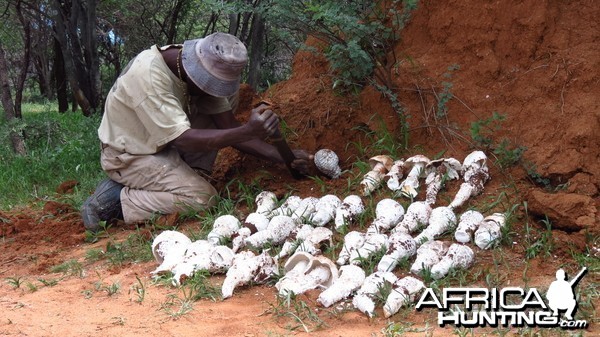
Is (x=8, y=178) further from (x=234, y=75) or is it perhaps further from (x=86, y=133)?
(x=234, y=75)

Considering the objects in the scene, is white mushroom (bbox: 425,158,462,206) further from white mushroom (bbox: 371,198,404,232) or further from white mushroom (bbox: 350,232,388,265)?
white mushroom (bbox: 350,232,388,265)

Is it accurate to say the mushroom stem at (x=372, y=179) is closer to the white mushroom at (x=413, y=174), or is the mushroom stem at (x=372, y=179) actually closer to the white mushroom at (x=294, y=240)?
the white mushroom at (x=413, y=174)

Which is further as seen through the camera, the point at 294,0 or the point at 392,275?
the point at 294,0

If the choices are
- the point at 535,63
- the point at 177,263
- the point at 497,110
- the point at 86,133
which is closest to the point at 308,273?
the point at 177,263

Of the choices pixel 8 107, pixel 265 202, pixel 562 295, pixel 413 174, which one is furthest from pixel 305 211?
pixel 8 107

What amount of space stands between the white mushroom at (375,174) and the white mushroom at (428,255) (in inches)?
40.5

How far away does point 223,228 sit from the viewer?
4973mm

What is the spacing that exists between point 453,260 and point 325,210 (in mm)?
1142

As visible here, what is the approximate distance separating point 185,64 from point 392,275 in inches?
85.9

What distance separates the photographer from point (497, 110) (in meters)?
5.36

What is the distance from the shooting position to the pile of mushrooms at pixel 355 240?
13.1ft

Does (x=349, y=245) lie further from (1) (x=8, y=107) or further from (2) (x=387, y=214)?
(1) (x=8, y=107)

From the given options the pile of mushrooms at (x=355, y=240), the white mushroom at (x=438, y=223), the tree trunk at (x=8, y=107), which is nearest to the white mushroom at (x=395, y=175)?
the pile of mushrooms at (x=355, y=240)

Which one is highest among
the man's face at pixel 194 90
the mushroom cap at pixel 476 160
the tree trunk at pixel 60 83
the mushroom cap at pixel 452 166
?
the man's face at pixel 194 90
